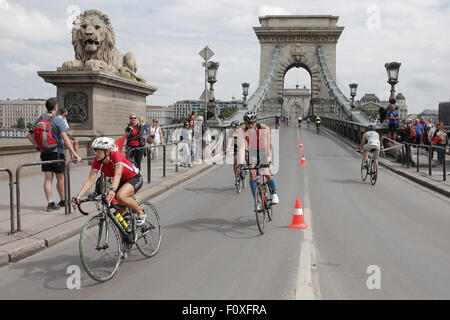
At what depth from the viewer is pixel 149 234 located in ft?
20.5

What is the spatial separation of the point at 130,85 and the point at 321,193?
9.00 meters

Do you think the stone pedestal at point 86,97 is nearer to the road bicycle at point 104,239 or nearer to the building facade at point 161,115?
the road bicycle at point 104,239

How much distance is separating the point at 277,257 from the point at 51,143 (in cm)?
481

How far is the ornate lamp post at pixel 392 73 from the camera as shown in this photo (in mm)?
21656

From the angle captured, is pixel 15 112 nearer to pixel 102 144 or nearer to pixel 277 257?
pixel 102 144

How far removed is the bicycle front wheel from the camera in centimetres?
508

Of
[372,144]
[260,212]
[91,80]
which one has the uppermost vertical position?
[91,80]

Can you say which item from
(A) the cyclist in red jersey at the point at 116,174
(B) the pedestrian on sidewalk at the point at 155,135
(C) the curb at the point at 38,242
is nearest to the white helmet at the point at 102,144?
(A) the cyclist in red jersey at the point at 116,174

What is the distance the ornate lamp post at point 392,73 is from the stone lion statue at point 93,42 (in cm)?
1223

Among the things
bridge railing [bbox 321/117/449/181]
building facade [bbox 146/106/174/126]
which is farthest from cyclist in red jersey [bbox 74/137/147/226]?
building facade [bbox 146/106/174/126]

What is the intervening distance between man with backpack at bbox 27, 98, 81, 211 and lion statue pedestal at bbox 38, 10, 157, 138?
6.35 metres

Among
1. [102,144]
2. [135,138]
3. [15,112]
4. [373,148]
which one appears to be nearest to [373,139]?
[373,148]
